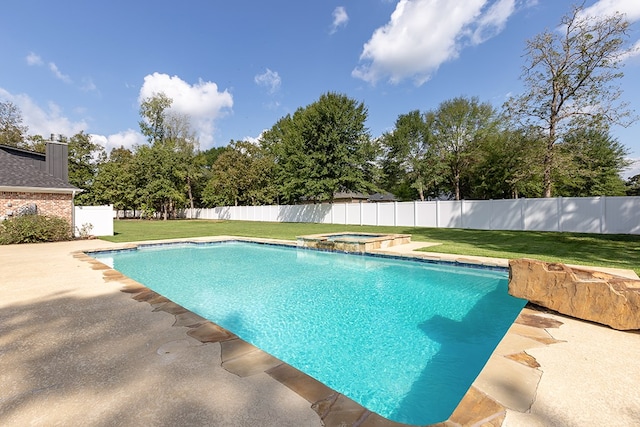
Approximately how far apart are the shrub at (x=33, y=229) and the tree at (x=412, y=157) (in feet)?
85.2

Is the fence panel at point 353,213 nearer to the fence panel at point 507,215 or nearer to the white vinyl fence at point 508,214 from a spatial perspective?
the white vinyl fence at point 508,214

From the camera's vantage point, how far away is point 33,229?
12000 mm

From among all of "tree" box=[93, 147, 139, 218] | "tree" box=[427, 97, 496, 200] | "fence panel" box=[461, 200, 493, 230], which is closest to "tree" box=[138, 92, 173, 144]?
"tree" box=[93, 147, 139, 218]

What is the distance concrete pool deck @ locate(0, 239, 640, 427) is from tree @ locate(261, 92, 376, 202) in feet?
70.0

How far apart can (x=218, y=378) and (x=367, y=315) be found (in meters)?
3.06

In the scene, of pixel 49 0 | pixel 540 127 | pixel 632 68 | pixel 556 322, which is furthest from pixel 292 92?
pixel 556 322

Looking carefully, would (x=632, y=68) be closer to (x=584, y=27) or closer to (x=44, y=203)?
(x=584, y=27)

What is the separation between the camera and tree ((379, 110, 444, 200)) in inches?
1136

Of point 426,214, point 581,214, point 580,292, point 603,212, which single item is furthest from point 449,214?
point 580,292

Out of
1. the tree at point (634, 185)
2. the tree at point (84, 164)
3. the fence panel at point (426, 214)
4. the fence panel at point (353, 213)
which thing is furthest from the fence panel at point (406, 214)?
the tree at point (84, 164)

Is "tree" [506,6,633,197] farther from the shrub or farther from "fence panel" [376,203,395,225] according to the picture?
the shrub

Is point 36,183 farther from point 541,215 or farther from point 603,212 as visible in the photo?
point 603,212

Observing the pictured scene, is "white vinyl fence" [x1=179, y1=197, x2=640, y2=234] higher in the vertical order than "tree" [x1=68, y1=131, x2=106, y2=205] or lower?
lower

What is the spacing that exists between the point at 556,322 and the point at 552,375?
58.8 inches
